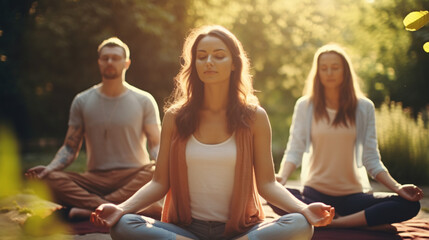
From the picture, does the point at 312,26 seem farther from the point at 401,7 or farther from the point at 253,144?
the point at 253,144

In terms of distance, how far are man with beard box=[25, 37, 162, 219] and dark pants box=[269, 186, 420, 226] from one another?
5.35 ft

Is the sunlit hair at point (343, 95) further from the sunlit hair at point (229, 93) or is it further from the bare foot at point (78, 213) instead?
the bare foot at point (78, 213)

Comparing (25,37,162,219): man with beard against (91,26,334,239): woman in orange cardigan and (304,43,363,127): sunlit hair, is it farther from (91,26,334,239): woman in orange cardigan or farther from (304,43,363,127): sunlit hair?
(91,26,334,239): woman in orange cardigan

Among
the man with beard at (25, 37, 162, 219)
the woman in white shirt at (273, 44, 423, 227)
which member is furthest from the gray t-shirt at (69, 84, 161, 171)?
the woman in white shirt at (273, 44, 423, 227)

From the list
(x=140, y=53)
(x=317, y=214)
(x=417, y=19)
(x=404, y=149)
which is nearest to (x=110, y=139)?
(x=317, y=214)

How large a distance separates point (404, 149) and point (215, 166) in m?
6.17

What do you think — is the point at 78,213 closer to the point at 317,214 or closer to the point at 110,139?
the point at 110,139

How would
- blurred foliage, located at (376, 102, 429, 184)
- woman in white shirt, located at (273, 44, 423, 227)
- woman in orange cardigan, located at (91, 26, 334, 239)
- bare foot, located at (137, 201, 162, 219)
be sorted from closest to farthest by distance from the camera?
woman in orange cardigan, located at (91, 26, 334, 239) → woman in white shirt, located at (273, 44, 423, 227) → bare foot, located at (137, 201, 162, 219) → blurred foliage, located at (376, 102, 429, 184)

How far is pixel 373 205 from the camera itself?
14.8ft

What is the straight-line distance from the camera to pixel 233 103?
3258 mm

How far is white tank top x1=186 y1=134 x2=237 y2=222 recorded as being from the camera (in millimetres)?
3090

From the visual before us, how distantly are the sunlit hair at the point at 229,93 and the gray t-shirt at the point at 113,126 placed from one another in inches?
94.7

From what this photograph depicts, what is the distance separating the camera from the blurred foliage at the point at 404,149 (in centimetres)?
828

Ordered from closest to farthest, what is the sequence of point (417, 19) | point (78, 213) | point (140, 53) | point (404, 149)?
point (417, 19), point (78, 213), point (404, 149), point (140, 53)
